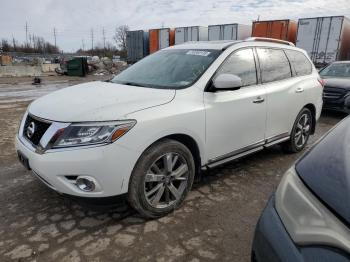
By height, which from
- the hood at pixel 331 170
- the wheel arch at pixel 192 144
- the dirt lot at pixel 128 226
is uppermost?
the hood at pixel 331 170

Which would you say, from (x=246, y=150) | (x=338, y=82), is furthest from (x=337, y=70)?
(x=246, y=150)

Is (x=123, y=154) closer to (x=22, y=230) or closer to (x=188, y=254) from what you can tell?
(x=188, y=254)

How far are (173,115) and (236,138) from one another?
1.06 meters

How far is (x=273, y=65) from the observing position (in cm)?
422

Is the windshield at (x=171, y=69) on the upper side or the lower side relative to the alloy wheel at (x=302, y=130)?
upper

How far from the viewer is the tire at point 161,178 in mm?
2703

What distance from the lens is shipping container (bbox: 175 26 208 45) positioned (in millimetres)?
23406

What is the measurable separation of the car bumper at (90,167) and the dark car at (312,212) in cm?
129

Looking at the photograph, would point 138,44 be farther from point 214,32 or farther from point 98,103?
point 98,103

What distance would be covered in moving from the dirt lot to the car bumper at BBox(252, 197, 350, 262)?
1013 millimetres

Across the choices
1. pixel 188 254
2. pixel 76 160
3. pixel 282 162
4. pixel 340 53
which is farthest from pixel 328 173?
pixel 340 53

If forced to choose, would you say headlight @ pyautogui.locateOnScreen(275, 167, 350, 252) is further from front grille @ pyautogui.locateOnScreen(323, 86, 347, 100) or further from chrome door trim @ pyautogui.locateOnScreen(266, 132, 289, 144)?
front grille @ pyautogui.locateOnScreen(323, 86, 347, 100)

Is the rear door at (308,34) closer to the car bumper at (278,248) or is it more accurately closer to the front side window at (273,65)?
the front side window at (273,65)

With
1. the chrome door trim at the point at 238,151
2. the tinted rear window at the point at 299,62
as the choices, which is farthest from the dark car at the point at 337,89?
the chrome door trim at the point at 238,151
